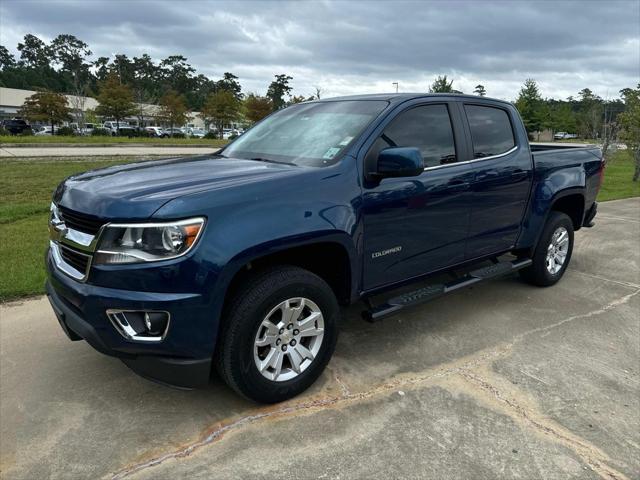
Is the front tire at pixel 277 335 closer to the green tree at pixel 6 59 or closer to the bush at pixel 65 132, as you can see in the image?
the bush at pixel 65 132

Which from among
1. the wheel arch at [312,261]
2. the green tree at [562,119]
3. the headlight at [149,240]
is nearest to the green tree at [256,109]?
the green tree at [562,119]

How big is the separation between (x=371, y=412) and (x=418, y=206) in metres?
1.41

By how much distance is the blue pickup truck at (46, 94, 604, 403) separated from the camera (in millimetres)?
2396

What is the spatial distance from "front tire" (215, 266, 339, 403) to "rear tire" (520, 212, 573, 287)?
9.11ft

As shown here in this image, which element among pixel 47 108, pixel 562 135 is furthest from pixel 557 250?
pixel 562 135

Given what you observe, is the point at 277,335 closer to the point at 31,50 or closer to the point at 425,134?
the point at 425,134

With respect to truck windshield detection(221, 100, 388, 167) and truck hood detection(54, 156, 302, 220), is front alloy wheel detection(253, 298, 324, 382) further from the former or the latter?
truck windshield detection(221, 100, 388, 167)

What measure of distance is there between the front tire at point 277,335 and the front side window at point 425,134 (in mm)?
1099

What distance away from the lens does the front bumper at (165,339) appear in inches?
93.3

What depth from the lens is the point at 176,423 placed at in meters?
2.72

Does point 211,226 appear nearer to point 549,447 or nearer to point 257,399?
point 257,399

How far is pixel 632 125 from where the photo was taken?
16172 millimetres

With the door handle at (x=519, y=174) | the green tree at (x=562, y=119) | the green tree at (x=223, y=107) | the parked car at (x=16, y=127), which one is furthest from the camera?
the green tree at (x=562, y=119)

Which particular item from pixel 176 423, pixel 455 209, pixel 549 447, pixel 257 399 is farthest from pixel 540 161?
pixel 176 423
